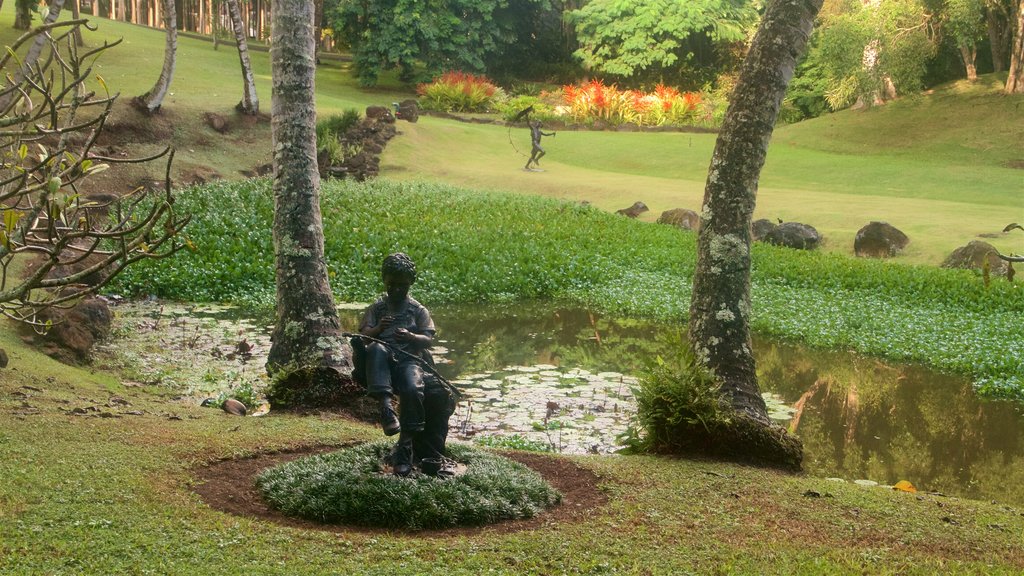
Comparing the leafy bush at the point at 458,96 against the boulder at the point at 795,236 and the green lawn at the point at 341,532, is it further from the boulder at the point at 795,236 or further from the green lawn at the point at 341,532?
the green lawn at the point at 341,532

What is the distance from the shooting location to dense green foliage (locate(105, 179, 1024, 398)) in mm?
13367

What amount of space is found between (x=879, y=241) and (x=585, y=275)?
592 centimetres

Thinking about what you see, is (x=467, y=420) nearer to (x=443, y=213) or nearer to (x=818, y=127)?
(x=443, y=213)

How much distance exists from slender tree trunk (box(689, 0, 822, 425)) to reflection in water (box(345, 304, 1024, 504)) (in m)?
0.43

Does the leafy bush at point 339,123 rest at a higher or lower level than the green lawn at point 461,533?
higher

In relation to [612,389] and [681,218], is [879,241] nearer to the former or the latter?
[681,218]

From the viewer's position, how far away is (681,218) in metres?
22.3

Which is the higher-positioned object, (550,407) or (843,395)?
(550,407)

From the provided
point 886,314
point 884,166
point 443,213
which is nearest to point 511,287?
point 443,213

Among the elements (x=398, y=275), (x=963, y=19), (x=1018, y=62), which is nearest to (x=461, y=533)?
(x=398, y=275)

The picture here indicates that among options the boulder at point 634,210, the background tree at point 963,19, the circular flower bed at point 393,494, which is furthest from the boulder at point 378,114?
the circular flower bed at point 393,494

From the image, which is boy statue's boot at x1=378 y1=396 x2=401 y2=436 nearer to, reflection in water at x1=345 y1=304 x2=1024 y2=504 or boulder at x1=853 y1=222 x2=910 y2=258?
reflection in water at x1=345 y1=304 x2=1024 y2=504

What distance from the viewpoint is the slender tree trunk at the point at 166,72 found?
75.7 ft

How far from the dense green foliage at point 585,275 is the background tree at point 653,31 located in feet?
68.9
